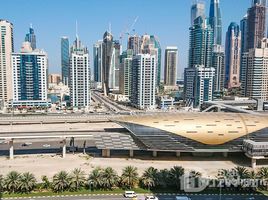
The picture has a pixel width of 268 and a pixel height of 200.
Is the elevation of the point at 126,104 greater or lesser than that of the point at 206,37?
lesser

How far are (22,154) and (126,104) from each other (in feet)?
328

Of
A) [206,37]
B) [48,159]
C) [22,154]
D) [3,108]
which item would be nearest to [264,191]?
[48,159]

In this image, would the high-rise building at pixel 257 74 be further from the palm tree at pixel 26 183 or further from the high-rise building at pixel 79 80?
the palm tree at pixel 26 183

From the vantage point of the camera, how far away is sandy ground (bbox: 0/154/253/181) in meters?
55.9

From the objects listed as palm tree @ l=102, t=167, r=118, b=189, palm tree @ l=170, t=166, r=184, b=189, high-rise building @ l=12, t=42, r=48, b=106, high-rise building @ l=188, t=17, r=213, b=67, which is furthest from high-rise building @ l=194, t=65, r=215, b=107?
palm tree @ l=102, t=167, r=118, b=189

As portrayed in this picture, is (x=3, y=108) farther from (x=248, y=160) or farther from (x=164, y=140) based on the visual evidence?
(x=248, y=160)

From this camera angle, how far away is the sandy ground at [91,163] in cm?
5595

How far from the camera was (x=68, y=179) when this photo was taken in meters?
45.7

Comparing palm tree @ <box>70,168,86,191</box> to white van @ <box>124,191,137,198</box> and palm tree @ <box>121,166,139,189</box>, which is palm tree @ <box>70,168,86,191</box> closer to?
palm tree @ <box>121,166,139,189</box>

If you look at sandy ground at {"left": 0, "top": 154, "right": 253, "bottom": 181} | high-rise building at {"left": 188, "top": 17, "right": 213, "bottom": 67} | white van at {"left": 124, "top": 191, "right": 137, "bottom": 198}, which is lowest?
white van at {"left": 124, "top": 191, "right": 137, "bottom": 198}

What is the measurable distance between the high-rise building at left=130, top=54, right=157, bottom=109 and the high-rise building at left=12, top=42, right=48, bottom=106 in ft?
141

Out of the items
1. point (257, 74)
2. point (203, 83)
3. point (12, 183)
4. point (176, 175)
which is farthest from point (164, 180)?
point (257, 74)

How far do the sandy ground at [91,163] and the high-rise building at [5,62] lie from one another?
8718cm

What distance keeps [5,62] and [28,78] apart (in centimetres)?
1427
